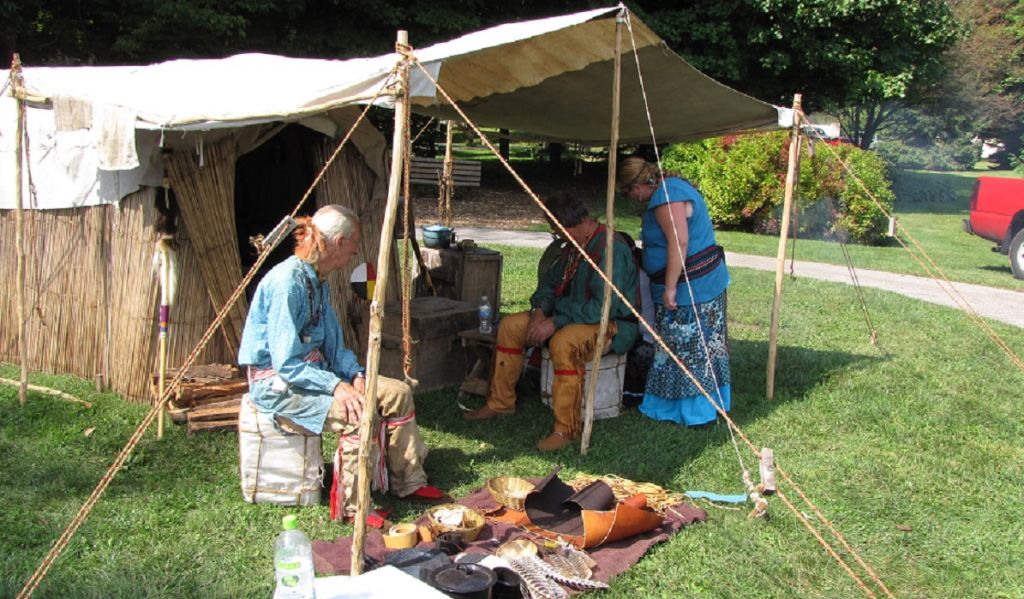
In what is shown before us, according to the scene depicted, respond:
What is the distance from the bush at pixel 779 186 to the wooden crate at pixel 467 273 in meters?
9.81

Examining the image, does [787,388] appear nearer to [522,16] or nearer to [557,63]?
[557,63]

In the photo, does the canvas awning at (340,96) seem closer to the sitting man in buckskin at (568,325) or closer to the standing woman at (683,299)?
the standing woman at (683,299)

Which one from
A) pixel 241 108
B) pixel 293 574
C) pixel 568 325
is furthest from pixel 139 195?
pixel 293 574

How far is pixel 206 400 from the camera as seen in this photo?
5.24m

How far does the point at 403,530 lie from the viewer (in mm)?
3811

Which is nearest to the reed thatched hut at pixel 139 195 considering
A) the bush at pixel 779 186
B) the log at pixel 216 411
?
the log at pixel 216 411

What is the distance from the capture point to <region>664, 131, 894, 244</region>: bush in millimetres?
15461

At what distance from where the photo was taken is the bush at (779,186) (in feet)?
50.7

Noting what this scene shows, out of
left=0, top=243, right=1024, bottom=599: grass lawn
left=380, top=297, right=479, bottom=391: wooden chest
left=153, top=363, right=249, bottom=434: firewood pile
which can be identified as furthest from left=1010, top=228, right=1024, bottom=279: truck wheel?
left=153, top=363, right=249, bottom=434: firewood pile

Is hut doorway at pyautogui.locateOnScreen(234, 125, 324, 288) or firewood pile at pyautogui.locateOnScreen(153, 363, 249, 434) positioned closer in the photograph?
firewood pile at pyautogui.locateOnScreen(153, 363, 249, 434)

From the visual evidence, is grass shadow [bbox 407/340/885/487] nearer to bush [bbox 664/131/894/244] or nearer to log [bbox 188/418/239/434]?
log [bbox 188/418/239/434]

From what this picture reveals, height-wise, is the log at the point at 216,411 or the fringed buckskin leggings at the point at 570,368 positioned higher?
the fringed buckskin leggings at the point at 570,368

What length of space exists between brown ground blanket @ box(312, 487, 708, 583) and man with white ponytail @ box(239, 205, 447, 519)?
35 centimetres

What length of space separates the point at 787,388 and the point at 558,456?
2315 mm
